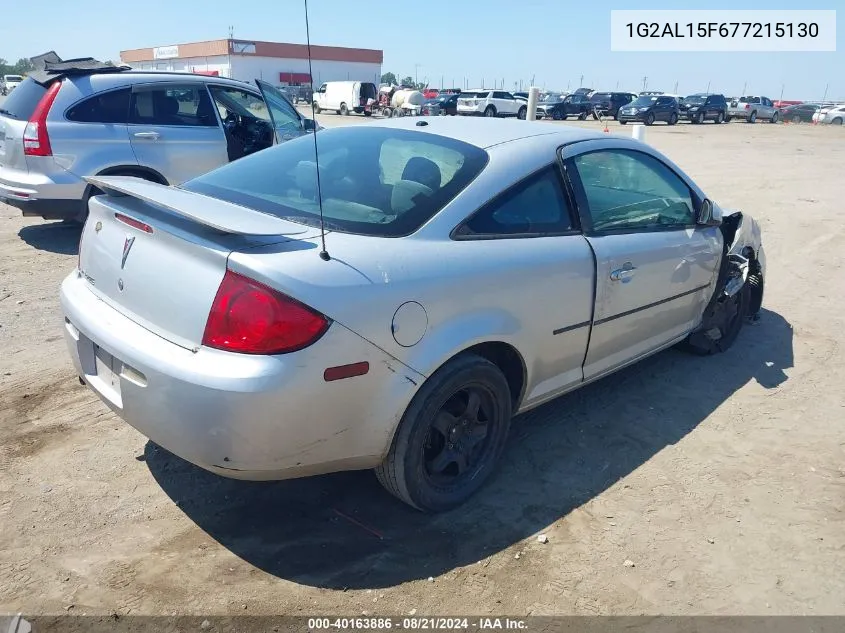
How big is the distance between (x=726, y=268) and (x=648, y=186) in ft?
3.29

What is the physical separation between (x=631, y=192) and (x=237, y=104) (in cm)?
550

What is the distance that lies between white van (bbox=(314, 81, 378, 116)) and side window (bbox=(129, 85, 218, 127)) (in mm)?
33707

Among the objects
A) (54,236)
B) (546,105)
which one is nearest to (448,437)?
(54,236)

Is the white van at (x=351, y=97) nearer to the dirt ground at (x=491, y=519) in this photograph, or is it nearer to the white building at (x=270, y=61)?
the white building at (x=270, y=61)

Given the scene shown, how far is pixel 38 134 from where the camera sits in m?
6.30

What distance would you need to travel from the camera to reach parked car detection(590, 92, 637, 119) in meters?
36.6

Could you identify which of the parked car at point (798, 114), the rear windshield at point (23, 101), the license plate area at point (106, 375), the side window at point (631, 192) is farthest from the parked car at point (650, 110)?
the license plate area at point (106, 375)

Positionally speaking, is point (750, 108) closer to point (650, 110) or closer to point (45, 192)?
point (650, 110)

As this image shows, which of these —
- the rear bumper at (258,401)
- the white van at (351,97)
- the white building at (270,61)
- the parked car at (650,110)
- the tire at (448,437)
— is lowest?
the tire at (448,437)

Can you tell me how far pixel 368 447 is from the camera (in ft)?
8.37

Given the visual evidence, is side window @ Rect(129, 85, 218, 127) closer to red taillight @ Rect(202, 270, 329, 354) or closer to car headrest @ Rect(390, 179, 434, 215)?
car headrest @ Rect(390, 179, 434, 215)

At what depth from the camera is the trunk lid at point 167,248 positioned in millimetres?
2342

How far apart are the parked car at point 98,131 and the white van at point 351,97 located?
3380 centimetres

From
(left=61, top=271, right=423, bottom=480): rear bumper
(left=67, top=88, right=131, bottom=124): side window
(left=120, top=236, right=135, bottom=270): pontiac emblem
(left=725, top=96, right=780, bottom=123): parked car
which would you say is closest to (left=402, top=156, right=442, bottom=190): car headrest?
(left=61, top=271, right=423, bottom=480): rear bumper
